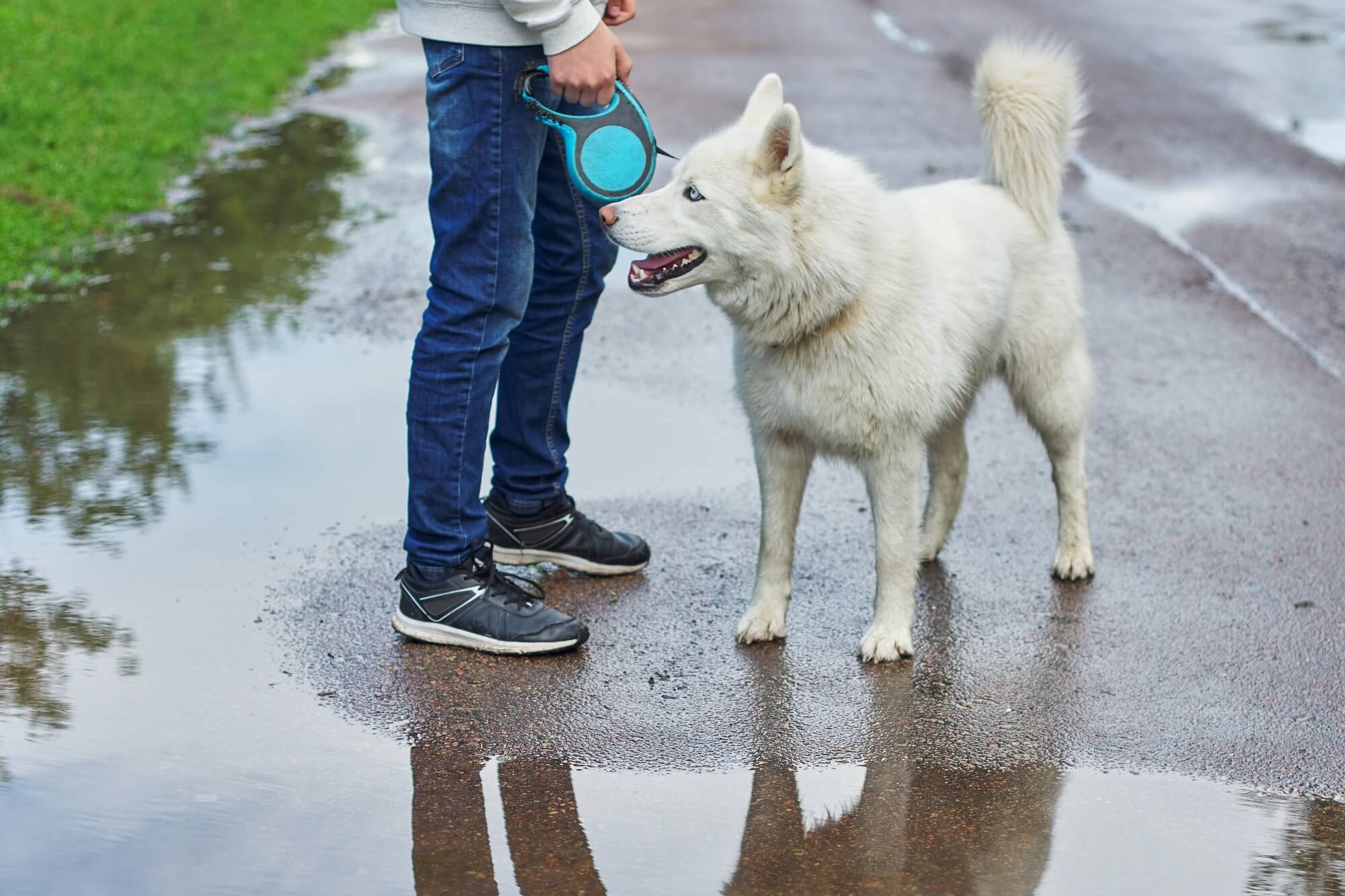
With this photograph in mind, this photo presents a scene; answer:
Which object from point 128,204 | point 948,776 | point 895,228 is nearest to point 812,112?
point 128,204

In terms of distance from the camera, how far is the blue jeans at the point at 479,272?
3.62 m

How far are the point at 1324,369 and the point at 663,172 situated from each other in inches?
152

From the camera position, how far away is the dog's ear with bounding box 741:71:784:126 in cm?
394

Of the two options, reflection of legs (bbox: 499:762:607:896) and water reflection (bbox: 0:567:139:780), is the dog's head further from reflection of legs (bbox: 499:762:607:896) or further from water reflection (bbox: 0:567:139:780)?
water reflection (bbox: 0:567:139:780)

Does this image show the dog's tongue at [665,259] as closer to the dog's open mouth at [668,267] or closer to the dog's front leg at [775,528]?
the dog's open mouth at [668,267]

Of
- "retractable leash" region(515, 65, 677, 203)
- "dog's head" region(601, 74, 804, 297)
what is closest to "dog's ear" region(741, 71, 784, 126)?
"dog's head" region(601, 74, 804, 297)

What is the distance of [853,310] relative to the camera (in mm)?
3801

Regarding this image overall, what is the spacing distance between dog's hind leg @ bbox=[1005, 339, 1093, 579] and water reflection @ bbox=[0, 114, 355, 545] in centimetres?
282

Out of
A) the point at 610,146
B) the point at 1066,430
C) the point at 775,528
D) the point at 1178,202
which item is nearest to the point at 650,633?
the point at 775,528

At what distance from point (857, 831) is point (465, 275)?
5.57ft

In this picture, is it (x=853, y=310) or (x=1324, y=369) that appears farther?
(x=1324, y=369)

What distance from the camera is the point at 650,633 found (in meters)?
4.10

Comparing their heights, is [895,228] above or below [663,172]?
above

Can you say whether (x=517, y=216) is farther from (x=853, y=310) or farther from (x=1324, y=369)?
(x=1324, y=369)
